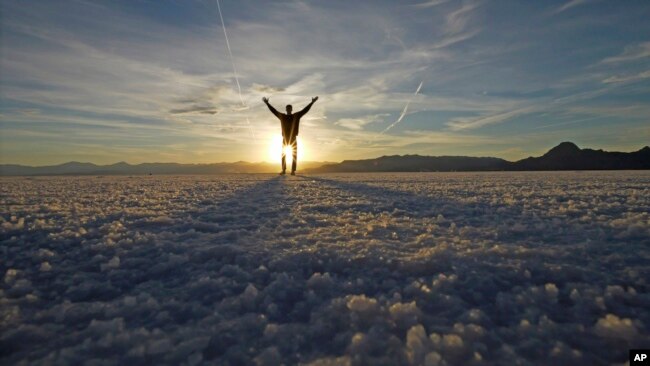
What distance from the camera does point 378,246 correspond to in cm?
356

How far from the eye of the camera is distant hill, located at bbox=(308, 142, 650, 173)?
129 m

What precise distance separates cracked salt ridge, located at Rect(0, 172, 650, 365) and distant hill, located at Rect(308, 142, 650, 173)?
102435mm

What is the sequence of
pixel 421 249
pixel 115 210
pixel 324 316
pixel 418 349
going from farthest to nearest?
pixel 115 210 < pixel 421 249 < pixel 324 316 < pixel 418 349

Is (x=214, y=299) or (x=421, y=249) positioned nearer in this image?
(x=214, y=299)

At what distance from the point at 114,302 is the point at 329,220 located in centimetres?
300

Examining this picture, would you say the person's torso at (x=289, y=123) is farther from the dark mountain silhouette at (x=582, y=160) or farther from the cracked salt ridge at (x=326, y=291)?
the dark mountain silhouette at (x=582, y=160)

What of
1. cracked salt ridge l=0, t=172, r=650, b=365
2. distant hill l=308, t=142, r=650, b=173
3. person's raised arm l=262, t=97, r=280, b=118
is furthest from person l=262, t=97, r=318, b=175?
distant hill l=308, t=142, r=650, b=173

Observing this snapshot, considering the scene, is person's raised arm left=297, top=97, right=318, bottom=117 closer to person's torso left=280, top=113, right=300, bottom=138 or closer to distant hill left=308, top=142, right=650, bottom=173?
person's torso left=280, top=113, right=300, bottom=138

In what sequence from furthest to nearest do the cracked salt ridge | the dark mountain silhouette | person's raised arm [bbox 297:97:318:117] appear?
1. the dark mountain silhouette
2. person's raised arm [bbox 297:97:318:117]
3. the cracked salt ridge

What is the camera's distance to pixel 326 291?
8.39ft

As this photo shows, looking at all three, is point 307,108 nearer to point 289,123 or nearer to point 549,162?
point 289,123

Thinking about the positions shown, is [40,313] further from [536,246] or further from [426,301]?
[536,246]

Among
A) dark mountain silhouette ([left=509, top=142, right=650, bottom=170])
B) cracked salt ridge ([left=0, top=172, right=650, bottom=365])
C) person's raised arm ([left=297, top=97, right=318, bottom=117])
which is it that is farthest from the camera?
dark mountain silhouette ([left=509, top=142, right=650, bottom=170])

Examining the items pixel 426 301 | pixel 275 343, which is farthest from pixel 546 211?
pixel 275 343
